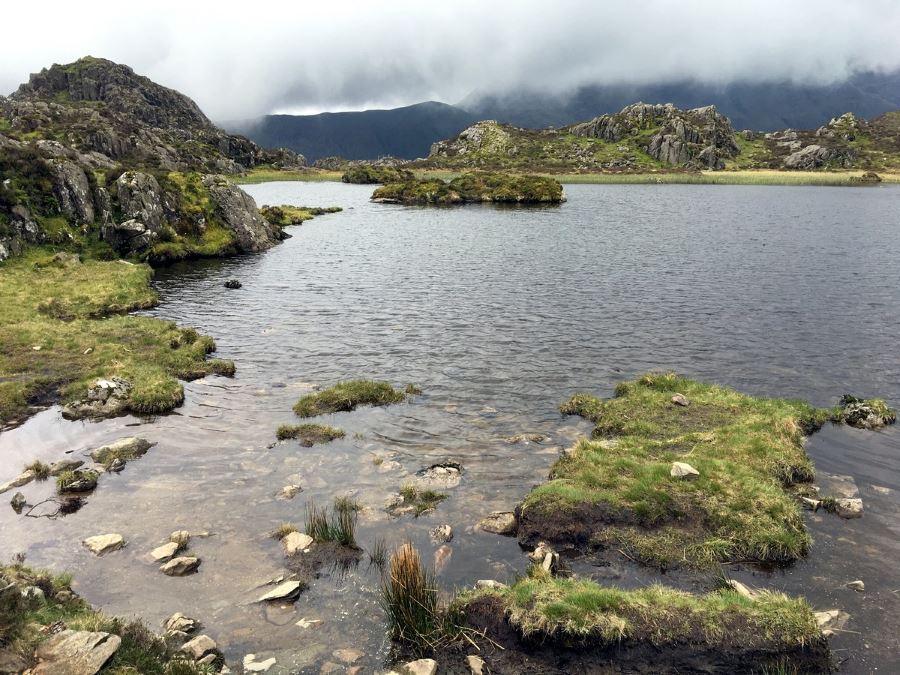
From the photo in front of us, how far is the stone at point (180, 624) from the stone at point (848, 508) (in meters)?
20.3

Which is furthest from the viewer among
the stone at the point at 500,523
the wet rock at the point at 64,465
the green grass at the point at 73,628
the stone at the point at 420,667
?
the wet rock at the point at 64,465

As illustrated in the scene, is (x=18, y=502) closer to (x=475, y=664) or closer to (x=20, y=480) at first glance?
(x=20, y=480)

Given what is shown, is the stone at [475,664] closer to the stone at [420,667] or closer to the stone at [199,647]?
the stone at [420,667]

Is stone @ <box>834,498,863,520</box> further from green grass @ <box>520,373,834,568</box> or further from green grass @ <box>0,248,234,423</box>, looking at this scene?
green grass @ <box>0,248,234,423</box>

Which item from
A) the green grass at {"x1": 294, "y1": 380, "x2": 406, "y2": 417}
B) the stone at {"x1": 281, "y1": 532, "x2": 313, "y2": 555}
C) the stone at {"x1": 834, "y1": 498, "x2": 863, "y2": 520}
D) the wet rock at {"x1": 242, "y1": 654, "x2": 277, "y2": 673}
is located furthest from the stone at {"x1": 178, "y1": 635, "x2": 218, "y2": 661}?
the stone at {"x1": 834, "y1": 498, "x2": 863, "y2": 520}

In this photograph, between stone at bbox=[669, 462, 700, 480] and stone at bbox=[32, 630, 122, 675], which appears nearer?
stone at bbox=[32, 630, 122, 675]

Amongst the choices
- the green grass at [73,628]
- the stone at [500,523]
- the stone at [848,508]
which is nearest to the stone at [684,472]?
Result: the stone at [848,508]

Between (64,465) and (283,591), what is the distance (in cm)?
1312

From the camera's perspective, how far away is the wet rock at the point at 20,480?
20.0 m

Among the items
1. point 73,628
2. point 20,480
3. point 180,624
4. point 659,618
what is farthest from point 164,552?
point 659,618

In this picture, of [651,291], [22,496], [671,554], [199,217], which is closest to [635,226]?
[651,291]

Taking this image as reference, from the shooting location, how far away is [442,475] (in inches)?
839

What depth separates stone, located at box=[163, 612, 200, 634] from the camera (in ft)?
43.3

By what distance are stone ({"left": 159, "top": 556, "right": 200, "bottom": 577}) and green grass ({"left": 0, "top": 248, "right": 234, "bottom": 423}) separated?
13.6 m
